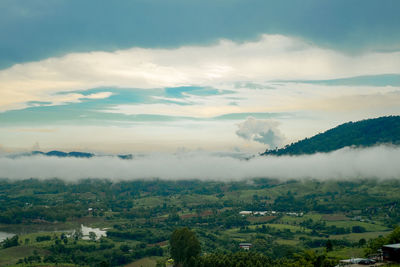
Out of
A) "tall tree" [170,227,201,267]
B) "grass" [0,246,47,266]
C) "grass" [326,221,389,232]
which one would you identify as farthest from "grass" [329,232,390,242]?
"grass" [0,246,47,266]

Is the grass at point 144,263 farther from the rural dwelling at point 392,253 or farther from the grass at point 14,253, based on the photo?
the rural dwelling at point 392,253

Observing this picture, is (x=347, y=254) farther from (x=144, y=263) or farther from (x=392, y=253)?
(x=144, y=263)

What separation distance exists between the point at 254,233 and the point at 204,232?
24.6 metres

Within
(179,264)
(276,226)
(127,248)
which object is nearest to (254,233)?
(276,226)

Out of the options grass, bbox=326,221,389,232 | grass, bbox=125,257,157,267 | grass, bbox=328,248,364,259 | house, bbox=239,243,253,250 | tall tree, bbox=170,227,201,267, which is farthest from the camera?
grass, bbox=326,221,389,232

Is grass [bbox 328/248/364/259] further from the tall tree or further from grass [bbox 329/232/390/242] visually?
grass [bbox 329/232/390/242]

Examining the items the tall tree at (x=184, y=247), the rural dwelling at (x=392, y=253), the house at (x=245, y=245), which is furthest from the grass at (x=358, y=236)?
the rural dwelling at (x=392, y=253)

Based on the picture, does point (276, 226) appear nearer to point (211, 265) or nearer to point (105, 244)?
point (105, 244)

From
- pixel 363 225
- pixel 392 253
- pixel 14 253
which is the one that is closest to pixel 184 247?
pixel 392 253

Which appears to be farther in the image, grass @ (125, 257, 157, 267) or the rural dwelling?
grass @ (125, 257, 157, 267)

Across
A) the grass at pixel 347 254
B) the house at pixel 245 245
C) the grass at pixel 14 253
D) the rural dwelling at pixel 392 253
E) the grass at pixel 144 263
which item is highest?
the rural dwelling at pixel 392 253

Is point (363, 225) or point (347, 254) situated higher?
point (347, 254)

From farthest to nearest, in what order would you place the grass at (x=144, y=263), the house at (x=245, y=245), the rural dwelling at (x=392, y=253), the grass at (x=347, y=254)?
1. the house at (x=245, y=245)
2. the grass at (x=144, y=263)
3. the grass at (x=347, y=254)
4. the rural dwelling at (x=392, y=253)

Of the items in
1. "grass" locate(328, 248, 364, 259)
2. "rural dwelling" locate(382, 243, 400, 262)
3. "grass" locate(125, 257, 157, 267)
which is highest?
"rural dwelling" locate(382, 243, 400, 262)
